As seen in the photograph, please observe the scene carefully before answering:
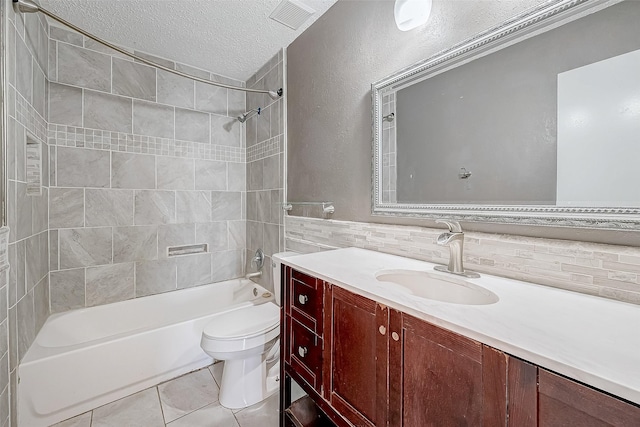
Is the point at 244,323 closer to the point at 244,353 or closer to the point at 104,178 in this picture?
the point at 244,353

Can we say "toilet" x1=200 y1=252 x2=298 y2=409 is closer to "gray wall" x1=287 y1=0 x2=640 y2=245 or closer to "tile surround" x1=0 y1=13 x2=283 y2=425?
"gray wall" x1=287 y1=0 x2=640 y2=245

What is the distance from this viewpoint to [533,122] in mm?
929

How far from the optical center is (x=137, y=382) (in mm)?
1707

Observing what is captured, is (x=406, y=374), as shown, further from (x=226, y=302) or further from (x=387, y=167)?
(x=226, y=302)

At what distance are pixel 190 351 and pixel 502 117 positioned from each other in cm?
230

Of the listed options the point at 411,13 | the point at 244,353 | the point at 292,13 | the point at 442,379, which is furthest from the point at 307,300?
the point at 292,13

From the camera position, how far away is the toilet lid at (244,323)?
1.57 meters

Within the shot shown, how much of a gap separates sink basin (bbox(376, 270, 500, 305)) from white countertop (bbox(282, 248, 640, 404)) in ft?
0.13

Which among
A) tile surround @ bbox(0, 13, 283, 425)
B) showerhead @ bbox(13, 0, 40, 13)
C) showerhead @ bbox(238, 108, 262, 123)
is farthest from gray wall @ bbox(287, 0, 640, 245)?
showerhead @ bbox(13, 0, 40, 13)

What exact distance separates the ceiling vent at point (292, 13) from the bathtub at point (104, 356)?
6.80ft

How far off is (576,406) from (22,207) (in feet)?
7.37

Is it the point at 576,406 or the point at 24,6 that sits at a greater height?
the point at 24,6

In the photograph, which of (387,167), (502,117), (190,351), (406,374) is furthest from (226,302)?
(502,117)

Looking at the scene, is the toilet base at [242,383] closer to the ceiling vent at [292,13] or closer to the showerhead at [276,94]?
the showerhead at [276,94]
